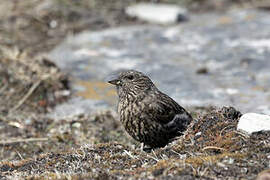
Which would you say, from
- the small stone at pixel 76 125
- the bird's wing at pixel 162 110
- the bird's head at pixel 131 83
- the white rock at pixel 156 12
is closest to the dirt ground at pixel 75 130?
the small stone at pixel 76 125

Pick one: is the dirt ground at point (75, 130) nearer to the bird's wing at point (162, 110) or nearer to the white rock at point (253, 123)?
the white rock at point (253, 123)

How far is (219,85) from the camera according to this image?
7.75 m

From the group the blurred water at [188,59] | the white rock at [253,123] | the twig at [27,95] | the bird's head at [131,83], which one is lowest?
the twig at [27,95]

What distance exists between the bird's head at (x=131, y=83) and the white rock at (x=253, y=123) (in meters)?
1.30

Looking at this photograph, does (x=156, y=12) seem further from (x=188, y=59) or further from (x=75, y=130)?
(x=75, y=130)

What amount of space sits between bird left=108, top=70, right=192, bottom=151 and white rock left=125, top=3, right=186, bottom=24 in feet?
16.7

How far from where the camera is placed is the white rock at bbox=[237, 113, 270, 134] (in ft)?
13.8

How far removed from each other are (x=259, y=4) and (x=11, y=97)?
541 cm

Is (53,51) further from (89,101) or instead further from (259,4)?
(259,4)

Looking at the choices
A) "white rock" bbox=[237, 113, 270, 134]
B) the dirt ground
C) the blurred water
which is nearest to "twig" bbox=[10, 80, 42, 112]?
the dirt ground

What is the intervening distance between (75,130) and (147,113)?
1977mm

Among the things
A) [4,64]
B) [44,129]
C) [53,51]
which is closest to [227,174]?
[44,129]

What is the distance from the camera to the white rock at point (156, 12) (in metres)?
10.4

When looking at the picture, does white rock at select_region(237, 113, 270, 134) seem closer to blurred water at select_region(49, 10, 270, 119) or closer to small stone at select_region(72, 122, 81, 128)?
blurred water at select_region(49, 10, 270, 119)
